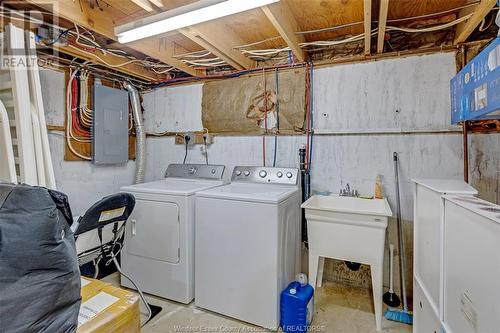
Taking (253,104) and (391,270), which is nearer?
(391,270)

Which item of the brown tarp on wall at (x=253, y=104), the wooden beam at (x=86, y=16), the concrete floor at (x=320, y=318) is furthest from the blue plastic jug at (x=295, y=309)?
the wooden beam at (x=86, y=16)

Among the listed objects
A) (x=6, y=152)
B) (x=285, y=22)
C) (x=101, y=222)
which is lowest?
(x=101, y=222)

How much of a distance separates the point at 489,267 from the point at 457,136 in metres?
1.67

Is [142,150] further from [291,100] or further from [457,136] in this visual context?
[457,136]

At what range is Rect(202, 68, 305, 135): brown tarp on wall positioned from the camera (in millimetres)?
2745

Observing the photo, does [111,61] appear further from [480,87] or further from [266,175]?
→ [480,87]

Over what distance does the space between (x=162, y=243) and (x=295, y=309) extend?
1.22 metres

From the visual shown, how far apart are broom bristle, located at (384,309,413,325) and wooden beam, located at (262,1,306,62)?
2337 mm

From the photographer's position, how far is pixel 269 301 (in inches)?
77.7

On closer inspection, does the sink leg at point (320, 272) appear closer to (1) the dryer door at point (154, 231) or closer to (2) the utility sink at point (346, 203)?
(2) the utility sink at point (346, 203)

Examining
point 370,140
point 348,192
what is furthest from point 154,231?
point 370,140

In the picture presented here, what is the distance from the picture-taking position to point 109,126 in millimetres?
2998

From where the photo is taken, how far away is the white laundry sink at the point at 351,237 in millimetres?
1975

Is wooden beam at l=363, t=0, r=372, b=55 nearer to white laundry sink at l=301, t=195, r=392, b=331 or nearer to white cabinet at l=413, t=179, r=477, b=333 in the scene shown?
white cabinet at l=413, t=179, r=477, b=333
